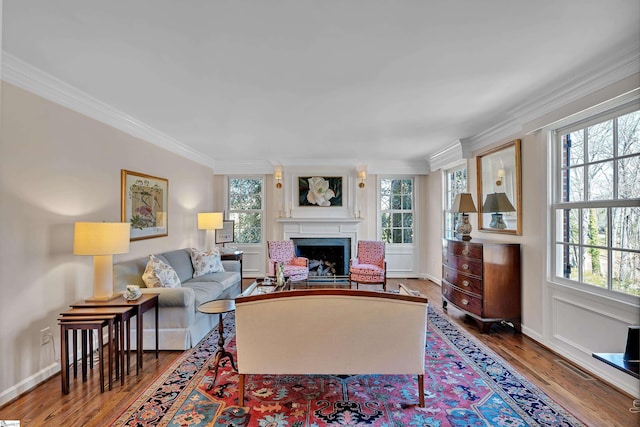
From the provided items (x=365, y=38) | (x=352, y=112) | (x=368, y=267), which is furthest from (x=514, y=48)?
(x=368, y=267)

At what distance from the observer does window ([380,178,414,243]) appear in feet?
21.8

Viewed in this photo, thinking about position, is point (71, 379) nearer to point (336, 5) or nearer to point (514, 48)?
point (336, 5)

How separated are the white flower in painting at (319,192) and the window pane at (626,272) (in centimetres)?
449

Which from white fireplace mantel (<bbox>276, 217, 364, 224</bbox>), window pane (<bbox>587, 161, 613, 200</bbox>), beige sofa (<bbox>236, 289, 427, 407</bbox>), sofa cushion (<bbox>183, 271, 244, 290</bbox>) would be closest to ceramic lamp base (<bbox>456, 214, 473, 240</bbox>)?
window pane (<bbox>587, 161, 613, 200</bbox>)

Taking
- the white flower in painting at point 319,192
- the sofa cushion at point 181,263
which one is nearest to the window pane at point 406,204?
the white flower in painting at point 319,192

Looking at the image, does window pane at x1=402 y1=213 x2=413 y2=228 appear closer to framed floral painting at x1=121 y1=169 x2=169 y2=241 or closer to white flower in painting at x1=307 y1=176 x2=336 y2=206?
white flower in painting at x1=307 y1=176 x2=336 y2=206

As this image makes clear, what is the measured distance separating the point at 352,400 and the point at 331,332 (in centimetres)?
58

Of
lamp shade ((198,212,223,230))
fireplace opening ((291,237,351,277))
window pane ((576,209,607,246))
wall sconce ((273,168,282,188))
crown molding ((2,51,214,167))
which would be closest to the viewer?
crown molding ((2,51,214,167))

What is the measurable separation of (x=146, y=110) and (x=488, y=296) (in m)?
4.23

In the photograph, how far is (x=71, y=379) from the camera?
2615mm

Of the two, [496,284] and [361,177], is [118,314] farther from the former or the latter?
[361,177]

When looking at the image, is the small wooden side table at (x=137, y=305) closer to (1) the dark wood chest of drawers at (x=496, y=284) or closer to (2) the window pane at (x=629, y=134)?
(1) the dark wood chest of drawers at (x=496, y=284)

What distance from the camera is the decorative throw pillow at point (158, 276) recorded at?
3328 mm

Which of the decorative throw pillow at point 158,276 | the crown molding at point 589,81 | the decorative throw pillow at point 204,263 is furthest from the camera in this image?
the decorative throw pillow at point 204,263
